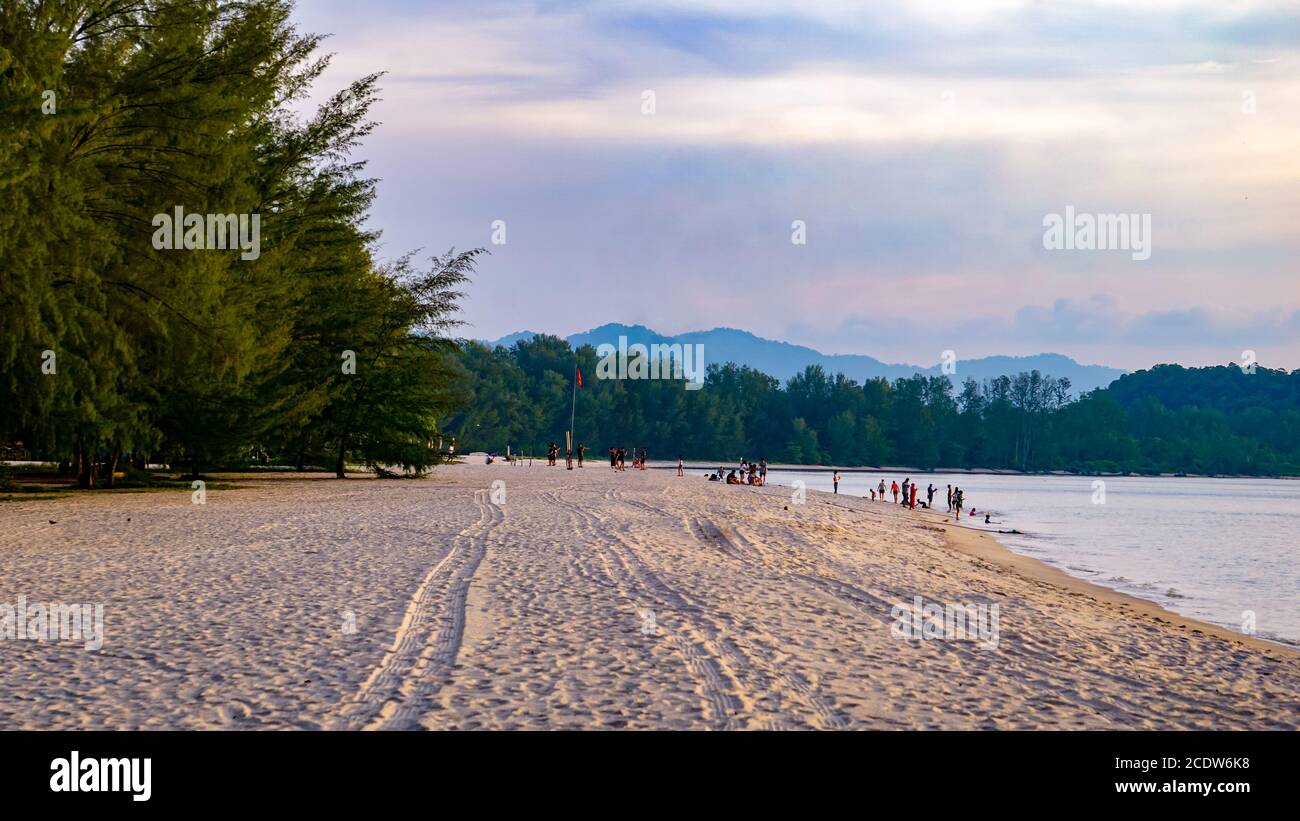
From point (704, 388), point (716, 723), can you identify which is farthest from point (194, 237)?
point (704, 388)

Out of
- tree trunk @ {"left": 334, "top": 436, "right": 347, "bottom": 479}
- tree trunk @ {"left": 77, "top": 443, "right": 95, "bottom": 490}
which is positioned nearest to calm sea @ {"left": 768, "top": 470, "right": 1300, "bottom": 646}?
tree trunk @ {"left": 334, "top": 436, "right": 347, "bottom": 479}

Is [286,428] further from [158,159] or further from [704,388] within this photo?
[704,388]

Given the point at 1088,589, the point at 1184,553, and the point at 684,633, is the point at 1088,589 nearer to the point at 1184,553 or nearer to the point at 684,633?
the point at 684,633

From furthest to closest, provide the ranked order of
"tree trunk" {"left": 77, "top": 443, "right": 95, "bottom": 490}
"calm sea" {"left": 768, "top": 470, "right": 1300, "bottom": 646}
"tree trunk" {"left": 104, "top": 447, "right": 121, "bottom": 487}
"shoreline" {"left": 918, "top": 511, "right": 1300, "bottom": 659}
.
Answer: "tree trunk" {"left": 104, "top": 447, "right": 121, "bottom": 487}, "tree trunk" {"left": 77, "top": 443, "right": 95, "bottom": 490}, "calm sea" {"left": 768, "top": 470, "right": 1300, "bottom": 646}, "shoreline" {"left": 918, "top": 511, "right": 1300, "bottom": 659}

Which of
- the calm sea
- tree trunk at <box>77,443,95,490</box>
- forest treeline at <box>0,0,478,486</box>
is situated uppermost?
forest treeline at <box>0,0,478,486</box>

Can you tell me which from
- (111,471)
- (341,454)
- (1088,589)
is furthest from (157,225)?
(1088,589)

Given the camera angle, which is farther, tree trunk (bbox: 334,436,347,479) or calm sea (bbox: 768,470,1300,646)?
tree trunk (bbox: 334,436,347,479)

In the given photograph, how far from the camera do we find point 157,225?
29109mm

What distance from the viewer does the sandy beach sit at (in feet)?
28.2

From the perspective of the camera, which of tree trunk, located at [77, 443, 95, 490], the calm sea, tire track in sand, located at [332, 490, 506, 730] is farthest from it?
A: tree trunk, located at [77, 443, 95, 490]

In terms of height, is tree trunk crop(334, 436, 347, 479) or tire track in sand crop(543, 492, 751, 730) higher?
tree trunk crop(334, 436, 347, 479)

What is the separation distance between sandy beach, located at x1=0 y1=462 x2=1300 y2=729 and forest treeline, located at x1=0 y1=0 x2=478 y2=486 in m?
4.87

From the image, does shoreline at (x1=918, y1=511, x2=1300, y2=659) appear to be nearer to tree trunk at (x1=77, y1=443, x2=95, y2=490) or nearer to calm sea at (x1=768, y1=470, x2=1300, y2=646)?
calm sea at (x1=768, y1=470, x2=1300, y2=646)

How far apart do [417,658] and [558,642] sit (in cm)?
154
